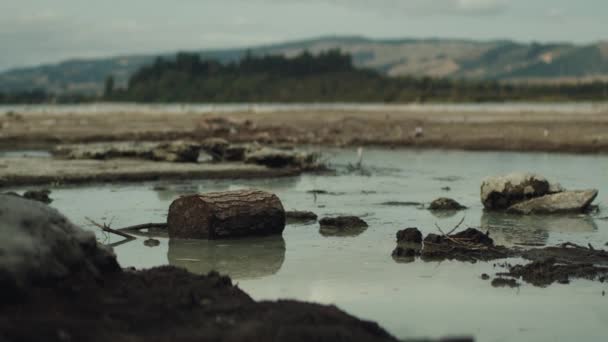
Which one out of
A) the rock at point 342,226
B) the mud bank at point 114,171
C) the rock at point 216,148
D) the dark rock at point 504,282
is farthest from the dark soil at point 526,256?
the rock at point 216,148

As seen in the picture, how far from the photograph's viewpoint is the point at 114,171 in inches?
1096

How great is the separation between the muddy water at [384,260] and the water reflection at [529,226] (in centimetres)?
2

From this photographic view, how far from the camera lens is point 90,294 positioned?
27.8 feet

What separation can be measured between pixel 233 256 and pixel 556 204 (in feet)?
26.8

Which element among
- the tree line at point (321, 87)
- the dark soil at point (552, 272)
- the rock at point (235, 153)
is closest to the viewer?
the dark soil at point (552, 272)

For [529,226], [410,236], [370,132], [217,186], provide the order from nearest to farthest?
1. [410,236]
2. [529,226]
3. [217,186]
4. [370,132]

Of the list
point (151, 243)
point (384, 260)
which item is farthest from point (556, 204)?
point (151, 243)

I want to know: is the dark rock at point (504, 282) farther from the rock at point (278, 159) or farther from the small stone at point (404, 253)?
the rock at point (278, 159)

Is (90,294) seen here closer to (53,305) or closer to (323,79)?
(53,305)

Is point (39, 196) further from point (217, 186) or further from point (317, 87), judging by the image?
point (317, 87)

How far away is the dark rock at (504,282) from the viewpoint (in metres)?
11.7

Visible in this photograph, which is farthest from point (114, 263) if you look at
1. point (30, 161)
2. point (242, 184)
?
point (30, 161)

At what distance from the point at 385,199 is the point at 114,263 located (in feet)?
43.7

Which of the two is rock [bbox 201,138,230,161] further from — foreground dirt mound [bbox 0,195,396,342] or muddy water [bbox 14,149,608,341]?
foreground dirt mound [bbox 0,195,396,342]
